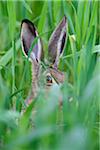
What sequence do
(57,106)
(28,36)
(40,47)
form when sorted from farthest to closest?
(40,47) < (28,36) < (57,106)

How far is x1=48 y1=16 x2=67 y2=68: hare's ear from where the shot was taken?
3.56 metres

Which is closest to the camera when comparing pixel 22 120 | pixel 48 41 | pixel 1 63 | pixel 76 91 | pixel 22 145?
pixel 22 145

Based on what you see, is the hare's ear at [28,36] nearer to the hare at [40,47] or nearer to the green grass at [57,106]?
the hare at [40,47]

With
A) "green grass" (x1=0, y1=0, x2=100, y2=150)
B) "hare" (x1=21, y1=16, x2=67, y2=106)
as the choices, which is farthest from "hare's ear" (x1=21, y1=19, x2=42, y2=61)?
"green grass" (x1=0, y1=0, x2=100, y2=150)

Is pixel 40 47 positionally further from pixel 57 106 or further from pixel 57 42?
pixel 57 106

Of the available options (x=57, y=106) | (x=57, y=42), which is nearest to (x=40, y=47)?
(x=57, y=42)

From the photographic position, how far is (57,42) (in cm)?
363

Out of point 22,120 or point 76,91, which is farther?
point 76,91

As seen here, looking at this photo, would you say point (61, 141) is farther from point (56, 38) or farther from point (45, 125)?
point (56, 38)

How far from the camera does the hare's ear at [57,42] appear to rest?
356 cm

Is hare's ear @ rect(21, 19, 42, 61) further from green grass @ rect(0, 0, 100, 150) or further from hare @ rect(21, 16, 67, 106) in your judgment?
green grass @ rect(0, 0, 100, 150)

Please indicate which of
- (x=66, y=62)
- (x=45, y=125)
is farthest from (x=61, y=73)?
(x=45, y=125)

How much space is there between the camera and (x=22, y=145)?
176 cm

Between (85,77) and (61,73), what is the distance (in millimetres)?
796
